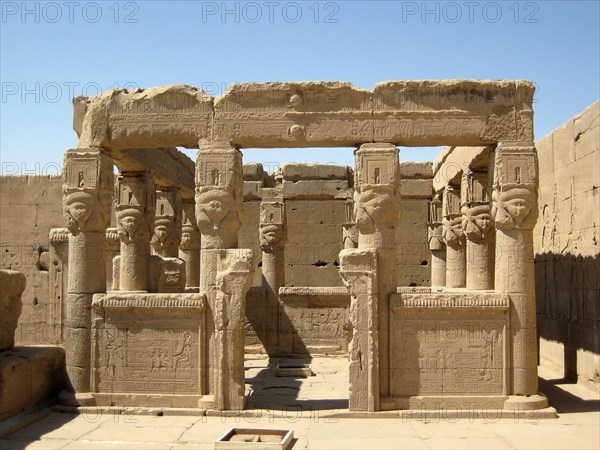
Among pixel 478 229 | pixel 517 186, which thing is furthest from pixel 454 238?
pixel 517 186

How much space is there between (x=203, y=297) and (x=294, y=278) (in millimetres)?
9224

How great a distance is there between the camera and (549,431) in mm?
7129

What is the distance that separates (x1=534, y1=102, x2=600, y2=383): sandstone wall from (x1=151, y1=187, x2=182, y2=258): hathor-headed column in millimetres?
6725

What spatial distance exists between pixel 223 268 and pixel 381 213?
207 cm

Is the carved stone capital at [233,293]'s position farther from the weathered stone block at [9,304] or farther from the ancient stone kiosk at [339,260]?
the weathered stone block at [9,304]

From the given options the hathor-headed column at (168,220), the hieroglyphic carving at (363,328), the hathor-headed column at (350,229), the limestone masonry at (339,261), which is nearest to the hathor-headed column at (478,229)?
the limestone masonry at (339,261)

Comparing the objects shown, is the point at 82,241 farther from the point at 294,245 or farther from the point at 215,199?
the point at 294,245

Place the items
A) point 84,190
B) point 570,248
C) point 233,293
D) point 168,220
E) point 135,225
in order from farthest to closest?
point 168,220, point 135,225, point 570,248, point 84,190, point 233,293

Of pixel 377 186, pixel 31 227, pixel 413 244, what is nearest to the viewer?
pixel 377 186

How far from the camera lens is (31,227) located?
14.5 metres

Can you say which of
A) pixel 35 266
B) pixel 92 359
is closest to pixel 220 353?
pixel 92 359

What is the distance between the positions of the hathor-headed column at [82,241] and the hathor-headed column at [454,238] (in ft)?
21.3

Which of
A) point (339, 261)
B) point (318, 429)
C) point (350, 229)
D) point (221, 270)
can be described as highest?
point (350, 229)

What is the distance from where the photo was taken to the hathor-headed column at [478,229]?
406 inches
